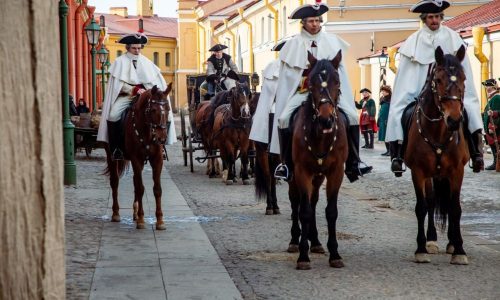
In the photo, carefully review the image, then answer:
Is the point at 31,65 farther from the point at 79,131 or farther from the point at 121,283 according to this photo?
the point at 79,131

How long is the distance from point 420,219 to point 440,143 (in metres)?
0.75

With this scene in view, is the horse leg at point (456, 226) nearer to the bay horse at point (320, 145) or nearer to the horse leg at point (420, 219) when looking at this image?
the horse leg at point (420, 219)

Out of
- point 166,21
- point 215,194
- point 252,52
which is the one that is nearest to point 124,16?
point 166,21

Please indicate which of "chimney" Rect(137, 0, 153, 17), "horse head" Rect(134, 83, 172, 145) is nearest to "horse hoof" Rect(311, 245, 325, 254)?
"horse head" Rect(134, 83, 172, 145)

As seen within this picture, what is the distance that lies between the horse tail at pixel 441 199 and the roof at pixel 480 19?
2167 cm

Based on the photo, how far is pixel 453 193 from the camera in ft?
28.0

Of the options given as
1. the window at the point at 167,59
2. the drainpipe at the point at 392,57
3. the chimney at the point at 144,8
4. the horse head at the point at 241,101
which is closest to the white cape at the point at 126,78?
the horse head at the point at 241,101

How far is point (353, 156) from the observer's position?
888cm

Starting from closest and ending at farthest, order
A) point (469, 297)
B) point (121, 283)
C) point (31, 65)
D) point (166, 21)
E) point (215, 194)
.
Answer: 1. point (31, 65)
2. point (469, 297)
3. point (121, 283)
4. point (215, 194)
5. point (166, 21)

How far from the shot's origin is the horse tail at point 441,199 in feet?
30.0

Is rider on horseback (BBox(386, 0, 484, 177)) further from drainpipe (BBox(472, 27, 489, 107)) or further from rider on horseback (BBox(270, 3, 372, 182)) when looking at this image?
drainpipe (BBox(472, 27, 489, 107))

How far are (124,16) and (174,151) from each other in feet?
316

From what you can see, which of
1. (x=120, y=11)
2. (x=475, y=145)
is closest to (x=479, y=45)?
(x=475, y=145)

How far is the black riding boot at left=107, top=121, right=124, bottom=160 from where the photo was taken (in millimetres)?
11844
